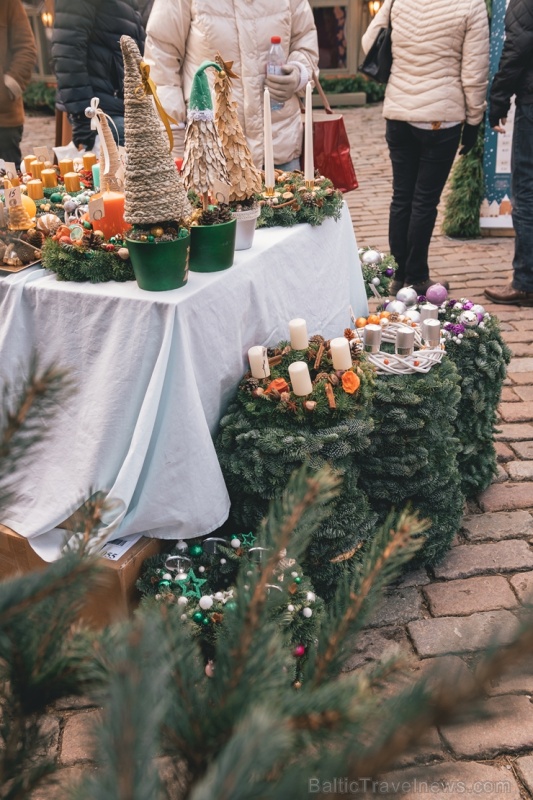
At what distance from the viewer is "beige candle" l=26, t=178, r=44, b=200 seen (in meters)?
2.96

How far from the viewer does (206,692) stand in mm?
616

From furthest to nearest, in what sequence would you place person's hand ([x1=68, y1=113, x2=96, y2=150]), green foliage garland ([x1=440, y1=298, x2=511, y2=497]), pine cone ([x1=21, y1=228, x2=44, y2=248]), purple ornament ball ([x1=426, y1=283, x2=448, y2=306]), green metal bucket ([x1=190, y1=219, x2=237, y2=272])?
person's hand ([x1=68, y1=113, x2=96, y2=150])
purple ornament ball ([x1=426, y1=283, x2=448, y2=306])
green foliage garland ([x1=440, y1=298, x2=511, y2=497])
pine cone ([x1=21, y1=228, x2=44, y2=248])
green metal bucket ([x1=190, y1=219, x2=237, y2=272])

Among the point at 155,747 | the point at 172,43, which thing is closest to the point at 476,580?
the point at 155,747

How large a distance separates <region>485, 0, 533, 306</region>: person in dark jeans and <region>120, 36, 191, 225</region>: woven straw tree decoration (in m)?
3.01

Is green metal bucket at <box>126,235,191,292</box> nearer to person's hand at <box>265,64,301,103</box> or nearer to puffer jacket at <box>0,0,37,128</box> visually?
person's hand at <box>265,64,301,103</box>

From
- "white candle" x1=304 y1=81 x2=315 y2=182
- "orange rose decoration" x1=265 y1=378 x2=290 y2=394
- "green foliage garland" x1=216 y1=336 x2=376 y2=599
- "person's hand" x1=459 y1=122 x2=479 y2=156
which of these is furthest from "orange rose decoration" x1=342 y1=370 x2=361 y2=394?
"person's hand" x1=459 y1=122 x2=479 y2=156

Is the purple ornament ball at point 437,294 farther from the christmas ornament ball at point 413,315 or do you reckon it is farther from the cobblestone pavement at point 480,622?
the cobblestone pavement at point 480,622

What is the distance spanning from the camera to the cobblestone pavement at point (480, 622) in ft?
1.82

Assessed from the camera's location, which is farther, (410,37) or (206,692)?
(410,37)

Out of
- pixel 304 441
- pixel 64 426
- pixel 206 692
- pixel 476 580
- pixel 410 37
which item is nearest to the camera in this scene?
pixel 206 692

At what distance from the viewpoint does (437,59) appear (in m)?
4.44

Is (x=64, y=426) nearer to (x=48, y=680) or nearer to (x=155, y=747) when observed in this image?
(x=48, y=680)

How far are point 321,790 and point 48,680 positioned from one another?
27 centimetres

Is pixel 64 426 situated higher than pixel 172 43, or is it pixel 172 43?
pixel 172 43
